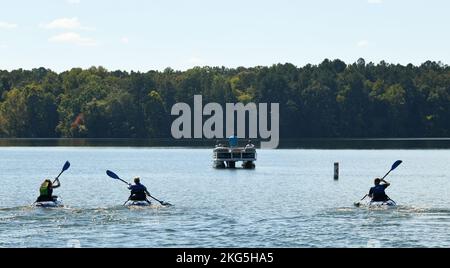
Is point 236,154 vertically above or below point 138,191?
below

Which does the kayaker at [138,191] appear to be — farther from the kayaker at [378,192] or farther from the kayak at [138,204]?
the kayaker at [378,192]

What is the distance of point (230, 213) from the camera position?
49.5 metres

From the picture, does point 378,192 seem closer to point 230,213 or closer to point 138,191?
point 230,213

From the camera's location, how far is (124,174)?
94312 millimetres

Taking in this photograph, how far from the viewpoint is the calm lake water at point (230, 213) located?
37219 millimetres

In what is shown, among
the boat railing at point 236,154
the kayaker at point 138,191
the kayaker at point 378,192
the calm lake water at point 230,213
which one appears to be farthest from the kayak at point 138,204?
the boat railing at point 236,154

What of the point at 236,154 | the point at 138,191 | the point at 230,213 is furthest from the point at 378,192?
the point at 236,154

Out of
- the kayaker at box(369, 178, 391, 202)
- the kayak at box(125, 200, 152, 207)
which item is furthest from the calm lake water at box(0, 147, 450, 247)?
the kayaker at box(369, 178, 391, 202)

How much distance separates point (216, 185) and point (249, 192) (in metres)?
8.44

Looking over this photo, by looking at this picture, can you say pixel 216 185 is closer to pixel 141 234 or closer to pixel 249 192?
pixel 249 192

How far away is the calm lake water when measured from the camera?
37.2m
